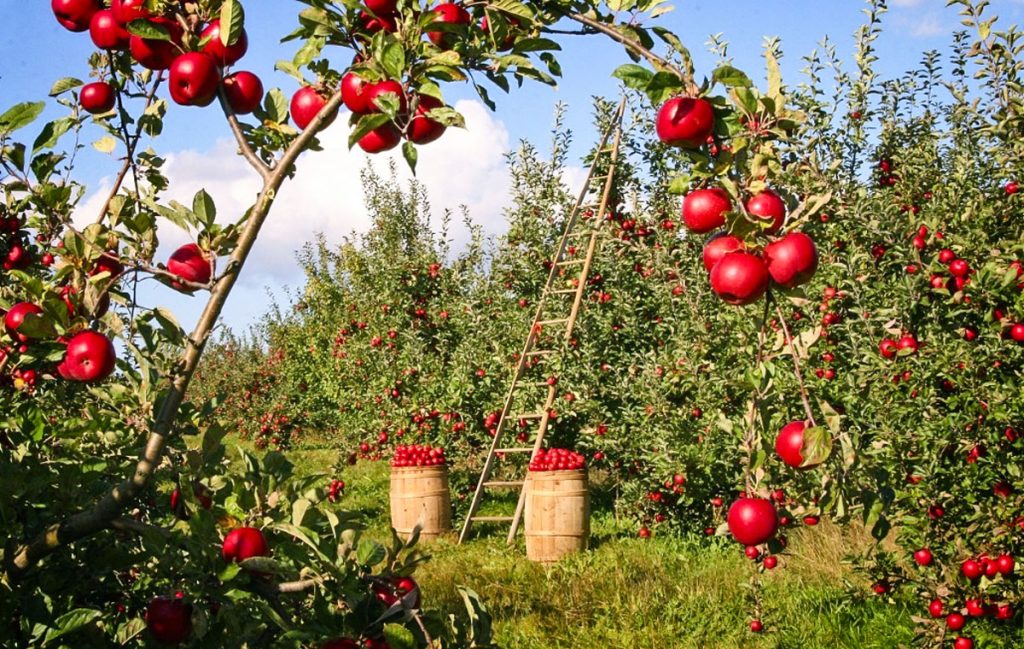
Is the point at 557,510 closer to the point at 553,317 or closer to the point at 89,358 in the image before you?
the point at 553,317

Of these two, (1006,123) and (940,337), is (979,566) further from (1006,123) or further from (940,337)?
(1006,123)

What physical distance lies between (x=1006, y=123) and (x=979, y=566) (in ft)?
6.45

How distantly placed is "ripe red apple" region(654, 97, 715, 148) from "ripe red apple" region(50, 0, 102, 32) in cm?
90

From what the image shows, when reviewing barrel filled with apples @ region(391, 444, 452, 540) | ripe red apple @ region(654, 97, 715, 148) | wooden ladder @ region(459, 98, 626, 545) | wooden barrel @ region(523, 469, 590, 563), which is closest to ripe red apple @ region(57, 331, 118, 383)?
ripe red apple @ region(654, 97, 715, 148)

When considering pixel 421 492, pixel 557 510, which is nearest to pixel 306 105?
pixel 557 510

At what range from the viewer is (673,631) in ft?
14.5

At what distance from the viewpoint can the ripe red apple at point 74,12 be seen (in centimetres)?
141

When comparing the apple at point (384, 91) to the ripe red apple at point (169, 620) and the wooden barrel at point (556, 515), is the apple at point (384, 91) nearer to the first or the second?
the ripe red apple at point (169, 620)

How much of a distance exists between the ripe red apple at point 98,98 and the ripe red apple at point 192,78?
32cm

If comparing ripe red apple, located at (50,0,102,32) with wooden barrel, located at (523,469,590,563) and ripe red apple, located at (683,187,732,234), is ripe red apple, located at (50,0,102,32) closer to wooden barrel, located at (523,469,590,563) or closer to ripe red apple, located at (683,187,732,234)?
ripe red apple, located at (683,187,732,234)

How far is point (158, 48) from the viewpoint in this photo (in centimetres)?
135

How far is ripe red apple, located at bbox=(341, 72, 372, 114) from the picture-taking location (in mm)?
1239

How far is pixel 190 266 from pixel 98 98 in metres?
0.45

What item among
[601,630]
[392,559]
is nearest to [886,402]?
[601,630]
